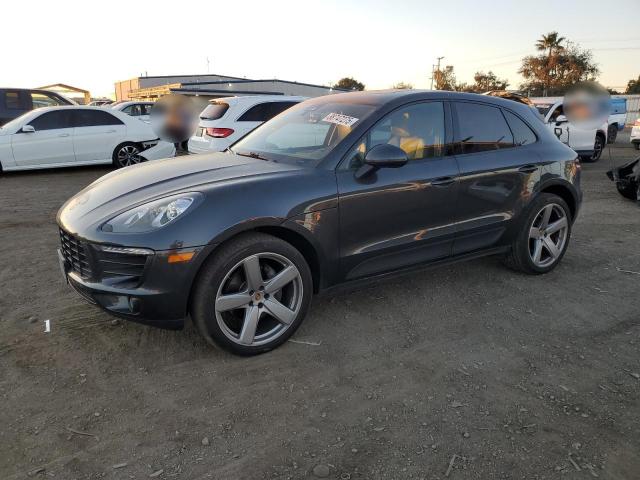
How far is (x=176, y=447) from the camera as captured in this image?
2340 millimetres

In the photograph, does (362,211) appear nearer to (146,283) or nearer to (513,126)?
(146,283)

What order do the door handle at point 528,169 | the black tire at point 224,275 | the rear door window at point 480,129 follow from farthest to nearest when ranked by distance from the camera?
1. the door handle at point 528,169
2. the rear door window at point 480,129
3. the black tire at point 224,275

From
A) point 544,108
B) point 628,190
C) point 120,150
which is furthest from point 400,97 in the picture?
point 544,108

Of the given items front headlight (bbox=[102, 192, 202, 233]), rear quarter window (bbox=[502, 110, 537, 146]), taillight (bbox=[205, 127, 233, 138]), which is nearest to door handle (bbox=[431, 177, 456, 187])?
rear quarter window (bbox=[502, 110, 537, 146])

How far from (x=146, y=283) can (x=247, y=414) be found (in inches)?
35.2

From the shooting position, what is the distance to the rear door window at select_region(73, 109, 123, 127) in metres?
10.1

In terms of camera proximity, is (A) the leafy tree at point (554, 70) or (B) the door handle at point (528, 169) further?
(A) the leafy tree at point (554, 70)

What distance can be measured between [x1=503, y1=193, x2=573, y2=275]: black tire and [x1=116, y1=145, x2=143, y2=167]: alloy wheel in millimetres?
8445

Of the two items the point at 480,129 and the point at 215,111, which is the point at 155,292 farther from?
the point at 215,111

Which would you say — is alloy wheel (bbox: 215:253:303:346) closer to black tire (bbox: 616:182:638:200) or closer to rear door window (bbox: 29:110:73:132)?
black tire (bbox: 616:182:638:200)

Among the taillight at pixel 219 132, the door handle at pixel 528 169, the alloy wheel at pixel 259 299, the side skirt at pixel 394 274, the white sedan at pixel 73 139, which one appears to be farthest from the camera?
the white sedan at pixel 73 139

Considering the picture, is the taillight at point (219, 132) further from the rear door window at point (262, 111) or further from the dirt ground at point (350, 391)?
the dirt ground at point (350, 391)

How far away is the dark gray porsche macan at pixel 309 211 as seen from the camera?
279cm

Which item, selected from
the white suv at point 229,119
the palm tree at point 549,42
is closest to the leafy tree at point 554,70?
the palm tree at point 549,42
